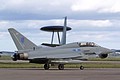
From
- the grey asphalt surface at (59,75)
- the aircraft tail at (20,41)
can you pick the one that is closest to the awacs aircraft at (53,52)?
the aircraft tail at (20,41)

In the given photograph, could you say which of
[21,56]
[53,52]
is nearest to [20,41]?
[21,56]

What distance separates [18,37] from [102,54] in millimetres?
9014

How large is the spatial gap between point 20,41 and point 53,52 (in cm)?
362

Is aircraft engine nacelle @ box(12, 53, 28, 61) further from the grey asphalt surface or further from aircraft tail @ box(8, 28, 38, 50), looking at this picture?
the grey asphalt surface

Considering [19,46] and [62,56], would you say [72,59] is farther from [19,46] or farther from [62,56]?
[19,46]

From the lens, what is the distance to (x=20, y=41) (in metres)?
44.1

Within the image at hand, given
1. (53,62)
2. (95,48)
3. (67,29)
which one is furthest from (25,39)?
(67,29)

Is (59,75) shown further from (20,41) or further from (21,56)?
(20,41)

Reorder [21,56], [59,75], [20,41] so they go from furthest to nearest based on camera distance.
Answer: [20,41], [21,56], [59,75]

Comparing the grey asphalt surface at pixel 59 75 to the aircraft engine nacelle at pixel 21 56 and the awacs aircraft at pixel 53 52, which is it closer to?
the aircraft engine nacelle at pixel 21 56

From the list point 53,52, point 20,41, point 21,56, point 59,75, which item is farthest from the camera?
point 20,41

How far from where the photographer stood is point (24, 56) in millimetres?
42312

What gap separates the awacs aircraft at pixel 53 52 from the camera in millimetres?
42878

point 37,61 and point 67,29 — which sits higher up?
point 67,29
